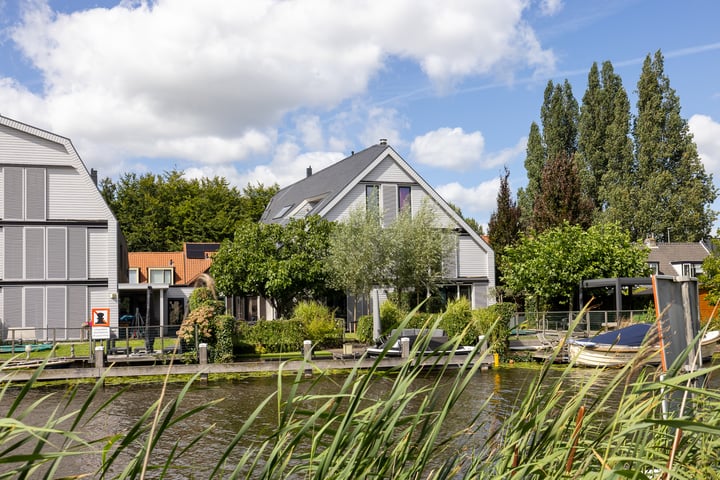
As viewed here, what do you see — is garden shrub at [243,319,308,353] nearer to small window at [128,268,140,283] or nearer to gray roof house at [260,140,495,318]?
gray roof house at [260,140,495,318]

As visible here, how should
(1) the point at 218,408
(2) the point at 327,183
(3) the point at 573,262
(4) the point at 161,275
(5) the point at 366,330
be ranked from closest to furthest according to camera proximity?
(1) the point at 218,408 → (5) the point at 366,330 → (3) the point at 573,262 → (2) the point at 327,183 → (4) the point at 161,275

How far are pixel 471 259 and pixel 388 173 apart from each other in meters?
6.59

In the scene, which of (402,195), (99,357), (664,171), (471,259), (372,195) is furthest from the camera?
(664,171)

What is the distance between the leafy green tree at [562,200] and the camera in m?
40.6

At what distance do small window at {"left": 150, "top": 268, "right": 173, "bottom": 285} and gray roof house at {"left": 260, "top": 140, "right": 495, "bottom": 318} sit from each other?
1298 centimetres

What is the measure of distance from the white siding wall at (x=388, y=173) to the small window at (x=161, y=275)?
17.2 meters

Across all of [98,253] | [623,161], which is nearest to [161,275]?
[98,253]

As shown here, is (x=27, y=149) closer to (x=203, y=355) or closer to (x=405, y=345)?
(x=203, y=355)

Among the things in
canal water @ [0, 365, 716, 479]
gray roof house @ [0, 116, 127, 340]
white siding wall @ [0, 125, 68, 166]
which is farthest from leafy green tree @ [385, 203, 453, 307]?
white siding wall @ [0, 125, 68, 166]

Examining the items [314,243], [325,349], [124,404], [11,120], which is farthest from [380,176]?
[124,404]

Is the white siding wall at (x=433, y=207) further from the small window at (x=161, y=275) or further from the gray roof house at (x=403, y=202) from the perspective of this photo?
the small window at (x=161, y=275)

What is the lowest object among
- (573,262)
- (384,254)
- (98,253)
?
(573,262)

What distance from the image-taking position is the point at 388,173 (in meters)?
36.2

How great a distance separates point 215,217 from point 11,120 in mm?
29258
